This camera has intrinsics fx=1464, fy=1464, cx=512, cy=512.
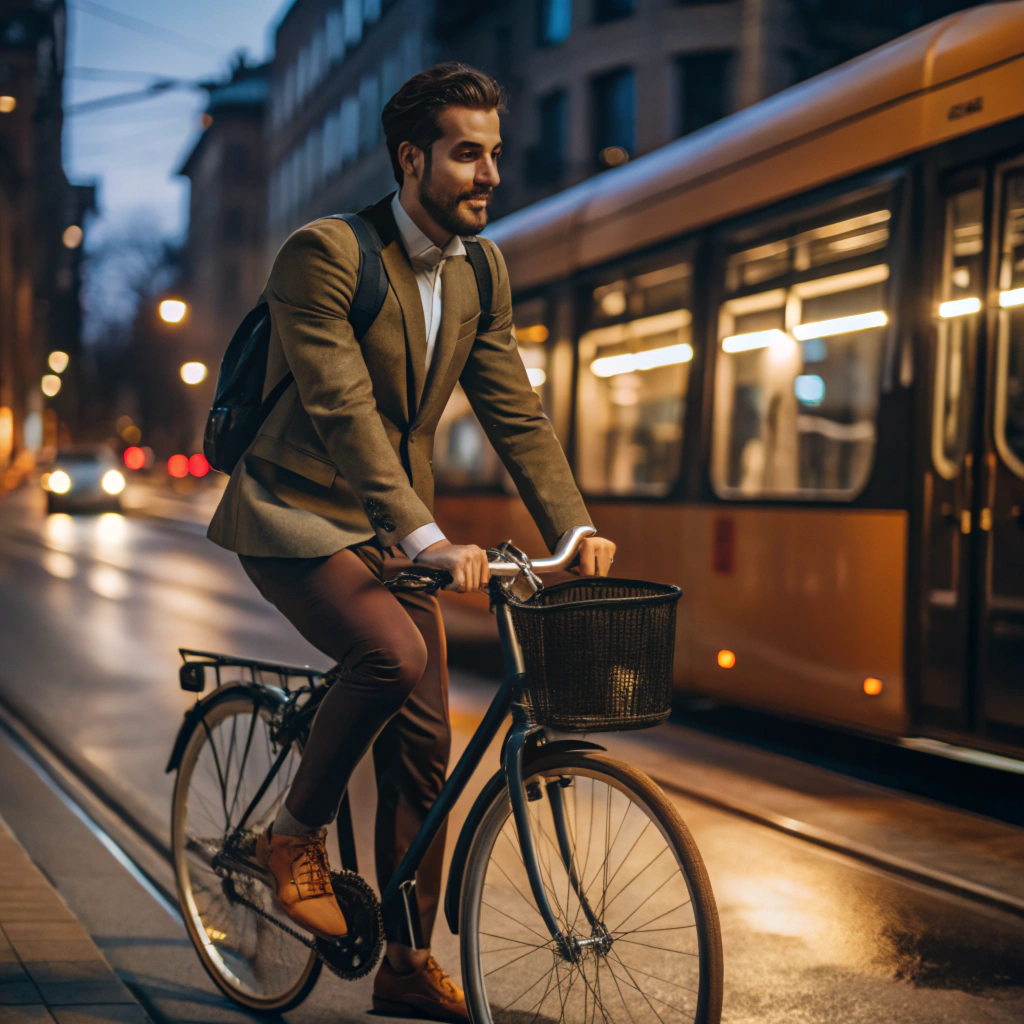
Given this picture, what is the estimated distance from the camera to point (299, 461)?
311 centimetres

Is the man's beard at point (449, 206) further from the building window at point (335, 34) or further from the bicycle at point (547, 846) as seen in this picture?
the building window at point (335, 34)

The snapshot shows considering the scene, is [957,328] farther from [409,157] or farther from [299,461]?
[299,461]

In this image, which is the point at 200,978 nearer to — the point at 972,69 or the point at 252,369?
the point at 252,369

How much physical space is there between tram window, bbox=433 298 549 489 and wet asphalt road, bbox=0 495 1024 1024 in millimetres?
1817

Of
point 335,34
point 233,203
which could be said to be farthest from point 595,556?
point 233,203

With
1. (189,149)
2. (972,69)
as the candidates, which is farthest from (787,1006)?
(189,149)

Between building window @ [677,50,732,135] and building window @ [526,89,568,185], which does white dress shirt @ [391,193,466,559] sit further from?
building window @ [526,89,568,185]

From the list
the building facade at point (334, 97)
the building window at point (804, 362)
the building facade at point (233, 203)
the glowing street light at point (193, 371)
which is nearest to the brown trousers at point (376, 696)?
the building window at point (804, 362)

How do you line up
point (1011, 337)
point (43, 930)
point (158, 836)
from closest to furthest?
1. point (43, 930)
2. point (158, 836)
3. point (1011, 337)

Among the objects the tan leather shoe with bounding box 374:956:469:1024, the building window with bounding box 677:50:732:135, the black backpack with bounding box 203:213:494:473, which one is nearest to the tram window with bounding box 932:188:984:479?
the black backpack with bounding box 203:213:494:473

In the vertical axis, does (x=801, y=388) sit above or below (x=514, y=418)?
above

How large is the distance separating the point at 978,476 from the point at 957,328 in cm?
68

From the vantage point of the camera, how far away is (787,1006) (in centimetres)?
364

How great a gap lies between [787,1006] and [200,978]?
1.53 metres
